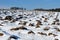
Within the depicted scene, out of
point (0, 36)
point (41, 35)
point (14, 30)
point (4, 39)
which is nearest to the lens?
point (4, 39)

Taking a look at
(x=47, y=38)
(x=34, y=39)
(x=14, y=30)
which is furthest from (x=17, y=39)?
(x=14, y=30)

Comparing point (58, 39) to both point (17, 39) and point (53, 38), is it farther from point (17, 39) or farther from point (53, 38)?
point (17, 39)

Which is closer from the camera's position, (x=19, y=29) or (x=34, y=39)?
(x=34, y=39)

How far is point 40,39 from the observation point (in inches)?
463

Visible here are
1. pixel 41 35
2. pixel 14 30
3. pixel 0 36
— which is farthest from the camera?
pixel 14 30

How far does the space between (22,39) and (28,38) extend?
1.66ft

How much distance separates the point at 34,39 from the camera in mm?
11484

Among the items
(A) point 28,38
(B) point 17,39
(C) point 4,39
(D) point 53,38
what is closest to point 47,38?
(D) point 53,38

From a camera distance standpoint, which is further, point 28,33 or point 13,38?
point 28,33

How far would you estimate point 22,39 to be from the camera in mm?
11219

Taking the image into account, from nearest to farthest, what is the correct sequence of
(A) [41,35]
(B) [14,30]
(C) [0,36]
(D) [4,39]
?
(D) [4,39]
(C) [0,36]
(A) [41,35]
(B) [14,30]

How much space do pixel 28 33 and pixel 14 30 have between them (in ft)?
4.38

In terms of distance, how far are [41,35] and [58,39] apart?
173cm

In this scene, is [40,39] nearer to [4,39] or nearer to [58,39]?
[58,39]
